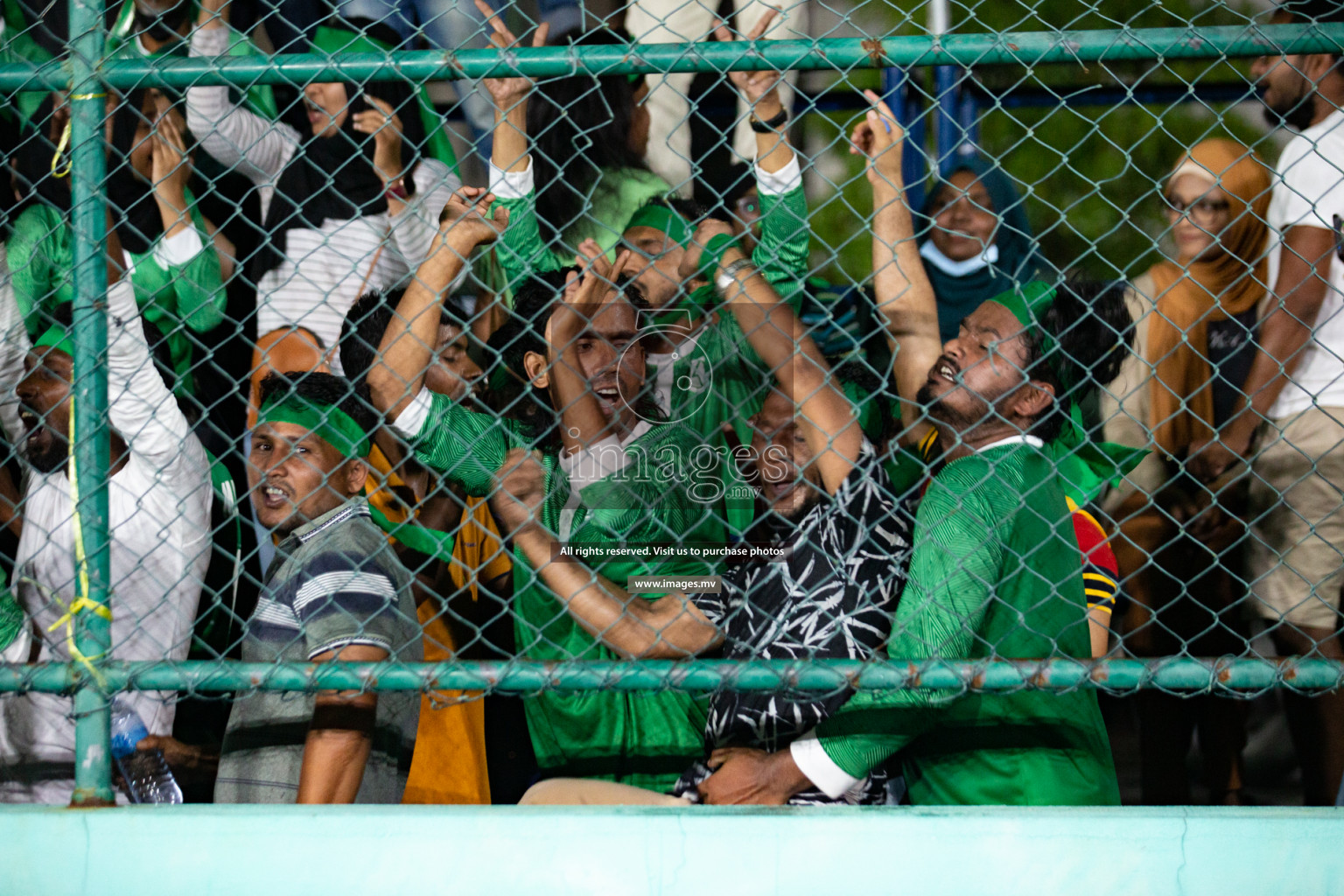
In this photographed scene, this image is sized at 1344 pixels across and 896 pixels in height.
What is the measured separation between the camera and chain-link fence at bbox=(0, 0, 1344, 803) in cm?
198

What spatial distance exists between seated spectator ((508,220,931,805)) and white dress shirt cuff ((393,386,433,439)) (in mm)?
379

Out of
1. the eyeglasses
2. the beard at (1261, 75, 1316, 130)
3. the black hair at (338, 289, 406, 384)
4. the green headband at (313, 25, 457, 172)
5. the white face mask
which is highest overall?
the green headband at (313, 25, 457, 172)

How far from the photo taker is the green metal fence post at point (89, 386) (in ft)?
6.41

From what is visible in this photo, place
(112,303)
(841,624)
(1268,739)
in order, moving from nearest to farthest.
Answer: (841,624) < (112,303) < (1268,739)

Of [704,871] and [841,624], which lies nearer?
Result: [704,871]

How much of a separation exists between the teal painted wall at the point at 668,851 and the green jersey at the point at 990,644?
0.23 m

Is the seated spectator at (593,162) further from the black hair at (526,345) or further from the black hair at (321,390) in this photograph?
the black hair at (321,390)

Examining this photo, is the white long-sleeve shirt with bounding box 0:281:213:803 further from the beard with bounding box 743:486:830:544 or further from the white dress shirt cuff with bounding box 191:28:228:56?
the beard with bounding box 743:486:830:544

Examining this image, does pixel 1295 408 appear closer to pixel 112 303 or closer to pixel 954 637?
pixel 954 637

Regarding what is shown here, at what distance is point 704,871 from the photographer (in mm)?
1906

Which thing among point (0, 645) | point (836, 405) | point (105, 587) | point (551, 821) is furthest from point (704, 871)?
point (0, 645)

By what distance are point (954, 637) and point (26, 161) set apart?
11.2 feet

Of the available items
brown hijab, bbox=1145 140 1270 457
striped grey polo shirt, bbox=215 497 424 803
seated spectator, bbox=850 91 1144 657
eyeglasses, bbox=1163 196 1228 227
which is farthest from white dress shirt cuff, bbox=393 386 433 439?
eyeglasses, bbox=1163 196 1228 227

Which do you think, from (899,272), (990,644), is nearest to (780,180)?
(899,272)
